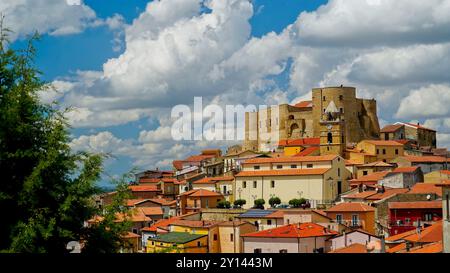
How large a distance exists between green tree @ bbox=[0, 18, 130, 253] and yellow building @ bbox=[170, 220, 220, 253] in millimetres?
40166

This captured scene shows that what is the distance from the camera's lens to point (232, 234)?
Result: 4991cm

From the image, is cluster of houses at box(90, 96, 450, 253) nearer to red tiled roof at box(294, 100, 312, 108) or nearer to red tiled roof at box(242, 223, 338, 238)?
red tiled roof at box(242, 223, 338, 238)

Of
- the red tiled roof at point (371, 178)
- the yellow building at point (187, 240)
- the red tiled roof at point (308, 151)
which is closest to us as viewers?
the yellow building at point (187, 240)

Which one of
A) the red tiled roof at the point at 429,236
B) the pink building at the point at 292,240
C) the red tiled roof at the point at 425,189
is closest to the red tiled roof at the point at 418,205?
the red tiled roof at the point at 425,189

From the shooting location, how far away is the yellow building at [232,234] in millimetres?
49275

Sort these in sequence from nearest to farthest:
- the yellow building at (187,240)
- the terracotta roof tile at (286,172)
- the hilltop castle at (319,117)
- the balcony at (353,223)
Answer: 1. the yellow building at (187,240)
2. the balcony at (353,223)
3. the terracotta roof tile at (286,172)
4. the hilltop castle at (319,117)

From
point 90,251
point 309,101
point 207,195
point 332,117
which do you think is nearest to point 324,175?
point 207,195

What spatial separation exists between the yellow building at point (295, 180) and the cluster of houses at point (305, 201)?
0.30 feet

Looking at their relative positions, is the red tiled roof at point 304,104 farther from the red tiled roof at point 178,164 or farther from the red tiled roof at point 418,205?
the red tiled roof at point 418,205

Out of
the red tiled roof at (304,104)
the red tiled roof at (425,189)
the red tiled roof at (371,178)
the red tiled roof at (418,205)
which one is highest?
the red tiled roof at (304,104)

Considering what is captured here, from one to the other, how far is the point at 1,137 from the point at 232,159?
72.3m

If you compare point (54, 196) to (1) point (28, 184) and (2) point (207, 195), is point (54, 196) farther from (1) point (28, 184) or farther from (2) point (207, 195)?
(2) point (207, 195)

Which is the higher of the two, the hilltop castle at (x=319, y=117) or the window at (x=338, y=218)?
the hilltop castle at (x=319, y=117)

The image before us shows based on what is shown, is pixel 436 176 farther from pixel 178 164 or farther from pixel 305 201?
pixel 178 164
